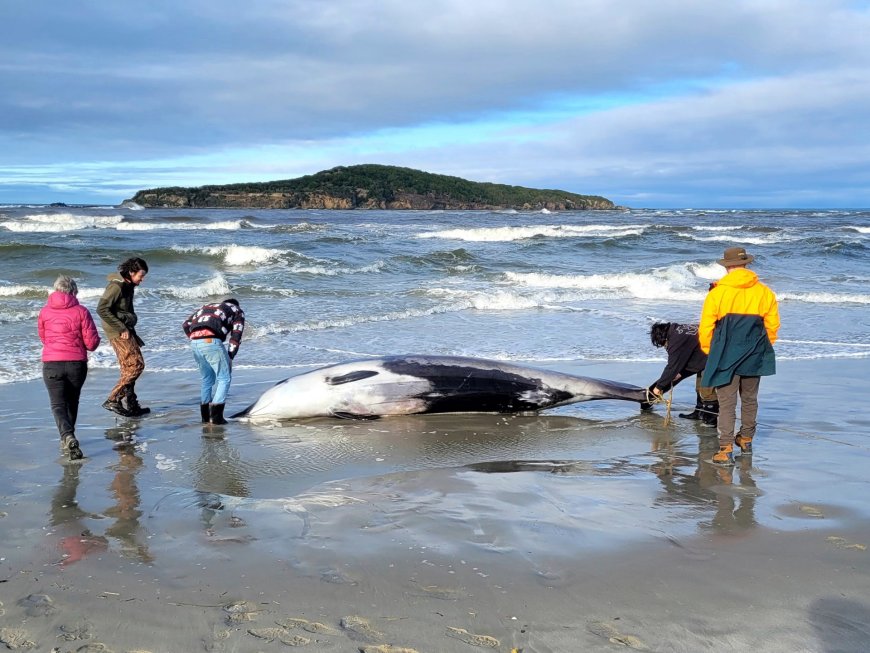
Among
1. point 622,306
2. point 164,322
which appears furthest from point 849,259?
point 164,322

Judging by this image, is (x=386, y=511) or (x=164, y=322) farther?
(x=164, y=322)

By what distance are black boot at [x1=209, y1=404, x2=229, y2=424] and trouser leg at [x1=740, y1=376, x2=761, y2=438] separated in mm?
5284

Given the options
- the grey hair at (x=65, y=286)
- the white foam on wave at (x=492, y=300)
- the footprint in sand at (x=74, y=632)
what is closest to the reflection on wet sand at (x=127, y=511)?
the footprint in sand at (x=74, y=632)

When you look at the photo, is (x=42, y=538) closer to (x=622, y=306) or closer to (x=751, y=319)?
(x=751, y=319)

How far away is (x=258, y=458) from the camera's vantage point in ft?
22.9

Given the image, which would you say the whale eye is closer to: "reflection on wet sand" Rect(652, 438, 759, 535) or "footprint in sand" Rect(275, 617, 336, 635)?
"reflection on wet sand" Rect(652, 438, 759, 535)

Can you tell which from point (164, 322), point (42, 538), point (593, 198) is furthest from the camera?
point (593, 198)

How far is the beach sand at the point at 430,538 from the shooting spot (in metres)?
3.69

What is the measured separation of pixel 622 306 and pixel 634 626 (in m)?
16.0

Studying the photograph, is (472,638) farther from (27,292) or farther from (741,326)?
(27,292)

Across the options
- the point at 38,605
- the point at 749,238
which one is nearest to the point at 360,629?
the point at 38,605

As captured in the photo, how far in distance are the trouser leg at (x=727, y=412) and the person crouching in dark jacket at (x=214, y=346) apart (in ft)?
15.9

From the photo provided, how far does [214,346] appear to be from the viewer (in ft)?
26.3

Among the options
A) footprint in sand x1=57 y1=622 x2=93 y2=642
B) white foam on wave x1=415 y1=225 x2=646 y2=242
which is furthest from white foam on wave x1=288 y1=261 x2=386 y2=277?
footprint in sand x1=57 y1=622 x2=93 y2=642
